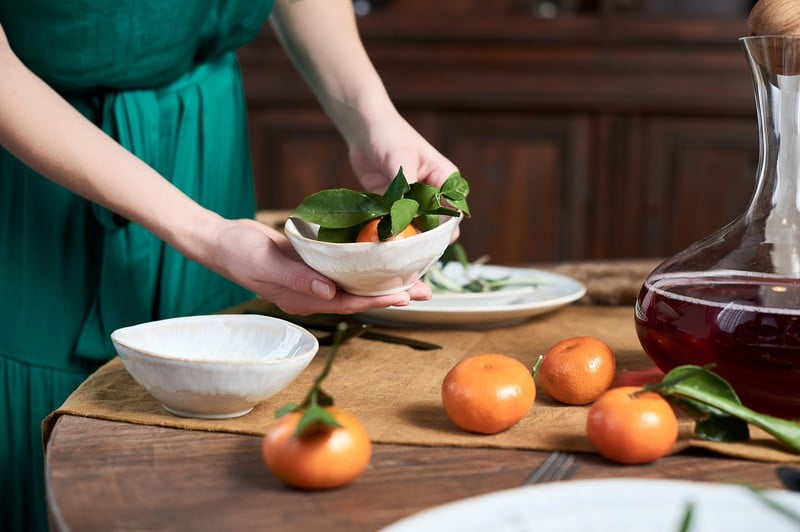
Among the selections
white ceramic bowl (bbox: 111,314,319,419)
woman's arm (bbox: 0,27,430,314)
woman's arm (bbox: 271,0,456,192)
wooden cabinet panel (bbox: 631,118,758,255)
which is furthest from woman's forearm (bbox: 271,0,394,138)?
wooden cabinet panel (bbox: 631,118,758,255)

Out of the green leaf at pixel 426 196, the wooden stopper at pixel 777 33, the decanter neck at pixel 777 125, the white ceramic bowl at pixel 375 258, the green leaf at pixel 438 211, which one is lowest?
the white ceramic bowl at pixel 375 258

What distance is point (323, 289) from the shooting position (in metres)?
0.91

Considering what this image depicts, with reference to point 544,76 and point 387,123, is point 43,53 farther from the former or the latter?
point 544,76

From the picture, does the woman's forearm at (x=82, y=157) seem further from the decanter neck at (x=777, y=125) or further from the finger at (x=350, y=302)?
the decanter neck at (x=777, y=125)

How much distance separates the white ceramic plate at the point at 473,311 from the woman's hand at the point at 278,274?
0.13 m

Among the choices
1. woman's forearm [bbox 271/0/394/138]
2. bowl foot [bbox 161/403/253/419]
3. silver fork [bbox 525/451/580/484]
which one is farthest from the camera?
woman's forearm [bbox 271/0/394/138]

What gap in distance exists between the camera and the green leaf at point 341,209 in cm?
86

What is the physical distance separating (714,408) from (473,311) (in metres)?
0.40

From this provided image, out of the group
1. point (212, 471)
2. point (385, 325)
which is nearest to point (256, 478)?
point (212, 471)

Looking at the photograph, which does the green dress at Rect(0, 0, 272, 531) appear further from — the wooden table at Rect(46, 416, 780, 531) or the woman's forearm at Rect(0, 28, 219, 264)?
the wooden table at Rect(46, 416, 780, 531)

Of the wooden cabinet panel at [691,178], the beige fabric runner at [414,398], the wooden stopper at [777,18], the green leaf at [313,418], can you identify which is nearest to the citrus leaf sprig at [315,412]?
the green leaf at [313,418]

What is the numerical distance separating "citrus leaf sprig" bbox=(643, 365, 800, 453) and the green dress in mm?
801

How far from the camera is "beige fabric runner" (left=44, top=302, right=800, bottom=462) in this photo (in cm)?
74

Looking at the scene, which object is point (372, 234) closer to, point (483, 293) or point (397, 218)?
point (397, 218)
